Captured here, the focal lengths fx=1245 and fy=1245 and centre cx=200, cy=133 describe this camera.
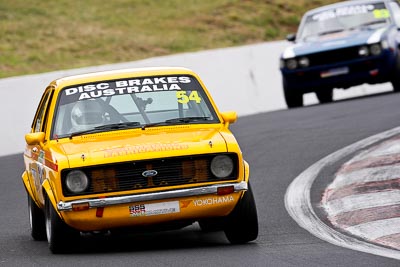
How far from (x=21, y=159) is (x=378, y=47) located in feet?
21.1

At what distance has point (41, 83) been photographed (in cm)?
1955

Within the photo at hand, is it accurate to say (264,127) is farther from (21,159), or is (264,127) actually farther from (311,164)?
(311,164)

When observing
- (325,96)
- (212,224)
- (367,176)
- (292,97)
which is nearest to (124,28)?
(325,96)

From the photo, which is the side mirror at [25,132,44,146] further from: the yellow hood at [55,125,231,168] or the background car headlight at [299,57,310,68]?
the background car headlight at [299,57,310,68]

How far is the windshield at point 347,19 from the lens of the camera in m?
→ 21.2

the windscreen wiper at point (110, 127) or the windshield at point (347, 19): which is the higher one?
the windscreen wiper at point (110, 127)

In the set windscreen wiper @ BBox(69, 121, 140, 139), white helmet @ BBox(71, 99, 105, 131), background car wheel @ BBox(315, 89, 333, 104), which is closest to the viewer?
windscreen wiper @ BBox(69, 121, 140, 139)

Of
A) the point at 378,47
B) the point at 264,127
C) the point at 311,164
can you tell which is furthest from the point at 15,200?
the point at 378,47

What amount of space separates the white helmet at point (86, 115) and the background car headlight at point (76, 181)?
2.71 feet

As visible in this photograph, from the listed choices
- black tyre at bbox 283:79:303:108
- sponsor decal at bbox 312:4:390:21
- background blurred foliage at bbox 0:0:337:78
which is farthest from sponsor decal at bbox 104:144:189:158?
background blurred foliage at bbox 0:0:337:78

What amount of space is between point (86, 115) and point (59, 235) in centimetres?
116

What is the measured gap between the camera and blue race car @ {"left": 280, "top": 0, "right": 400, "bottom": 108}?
2039 centimetres

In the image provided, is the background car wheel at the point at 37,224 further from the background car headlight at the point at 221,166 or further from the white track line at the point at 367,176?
the white track line at the point at 367,176

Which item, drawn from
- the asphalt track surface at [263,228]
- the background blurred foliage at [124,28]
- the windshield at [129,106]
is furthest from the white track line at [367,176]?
the background blurred foliage at [124,28]
